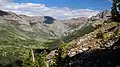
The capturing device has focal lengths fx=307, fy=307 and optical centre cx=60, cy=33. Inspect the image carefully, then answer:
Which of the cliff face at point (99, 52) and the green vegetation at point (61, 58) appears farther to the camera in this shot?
the cliff face at point (99, 52)

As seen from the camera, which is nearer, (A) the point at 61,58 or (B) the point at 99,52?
(A) the point at 61,58

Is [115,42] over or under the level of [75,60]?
over

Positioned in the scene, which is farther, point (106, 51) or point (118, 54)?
point (106, 51)

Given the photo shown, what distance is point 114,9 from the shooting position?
11881 centimetres

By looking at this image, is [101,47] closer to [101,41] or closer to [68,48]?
[101,41]

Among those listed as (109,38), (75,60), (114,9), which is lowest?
(75,60)

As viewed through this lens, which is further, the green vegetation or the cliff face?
the cliff face

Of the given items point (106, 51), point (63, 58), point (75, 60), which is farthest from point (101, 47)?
point (63, 58)

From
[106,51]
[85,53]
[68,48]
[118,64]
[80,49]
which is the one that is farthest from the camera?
[68,48]

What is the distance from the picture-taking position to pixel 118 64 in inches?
3565

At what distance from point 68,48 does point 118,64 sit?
44.5m

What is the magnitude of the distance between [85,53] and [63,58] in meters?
20.3

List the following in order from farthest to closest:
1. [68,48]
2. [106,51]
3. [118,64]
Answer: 1. [68,48]
2. [106,51]
3. [118,64]

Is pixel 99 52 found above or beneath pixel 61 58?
beneath
